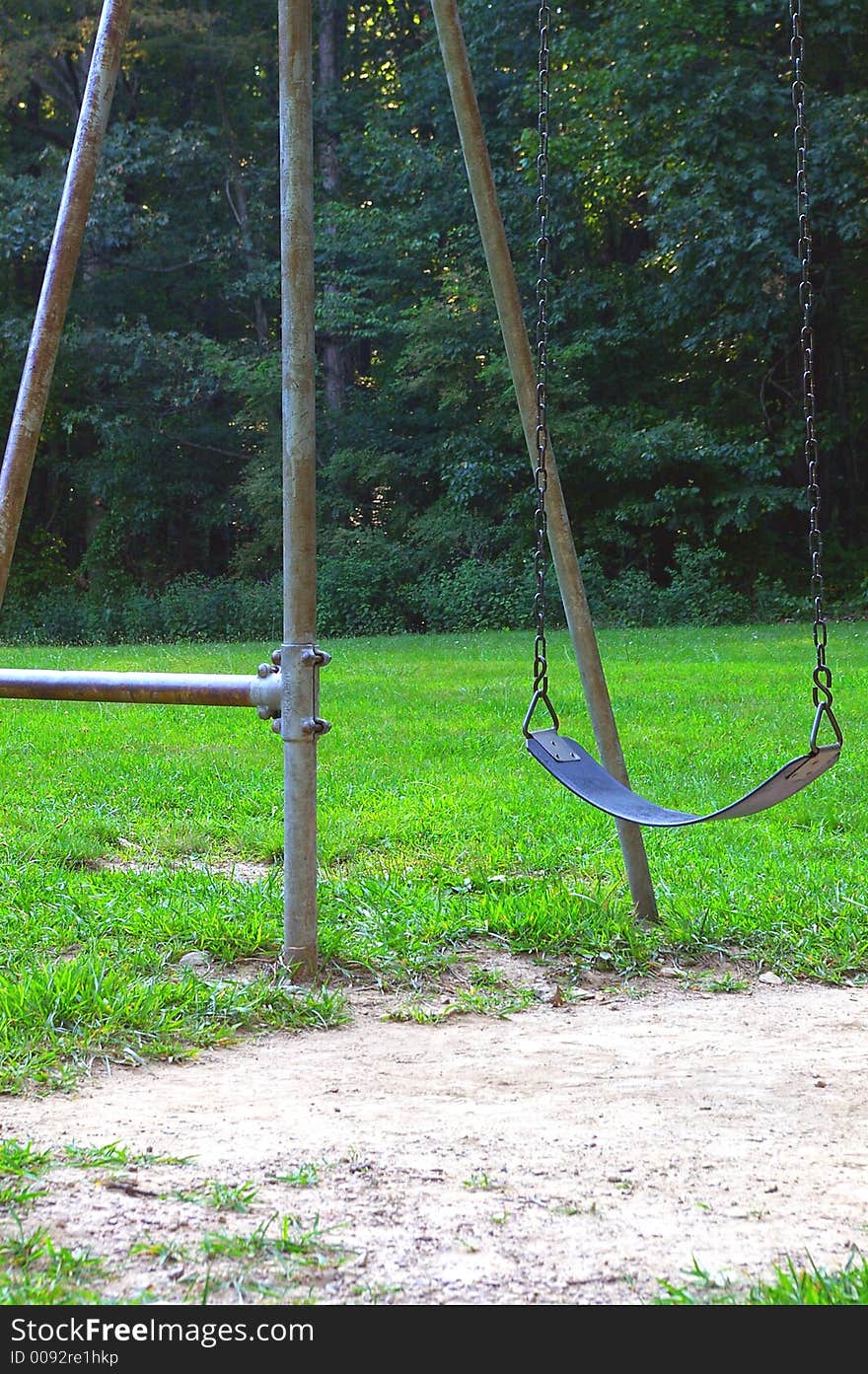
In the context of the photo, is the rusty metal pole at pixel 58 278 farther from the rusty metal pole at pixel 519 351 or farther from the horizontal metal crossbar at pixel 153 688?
the rusty metal pole at pixel 519 351

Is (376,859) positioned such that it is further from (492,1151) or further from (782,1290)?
(782,1290)

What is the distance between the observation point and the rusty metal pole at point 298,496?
3344 mm

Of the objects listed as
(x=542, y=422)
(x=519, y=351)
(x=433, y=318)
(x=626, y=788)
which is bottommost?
(x=626, y=788)

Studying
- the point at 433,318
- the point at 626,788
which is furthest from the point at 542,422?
the point at 433,318

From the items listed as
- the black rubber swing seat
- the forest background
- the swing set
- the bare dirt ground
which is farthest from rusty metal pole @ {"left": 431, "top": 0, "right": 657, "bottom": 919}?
the forest background

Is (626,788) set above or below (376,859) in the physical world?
above

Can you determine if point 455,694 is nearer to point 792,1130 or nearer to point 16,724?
point 16,724

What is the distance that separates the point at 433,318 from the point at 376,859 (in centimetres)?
1579

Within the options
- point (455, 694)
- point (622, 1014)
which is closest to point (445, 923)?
point (622, 1014)

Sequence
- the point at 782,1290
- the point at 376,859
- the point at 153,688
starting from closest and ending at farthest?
1. the point at 782,1290
2. the point at 153,688
3. the point at 376,859

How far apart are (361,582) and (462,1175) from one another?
17255mm

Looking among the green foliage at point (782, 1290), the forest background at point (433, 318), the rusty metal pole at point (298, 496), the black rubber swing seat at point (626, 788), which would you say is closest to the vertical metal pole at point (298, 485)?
the rusty metal pole at point (298, 496)

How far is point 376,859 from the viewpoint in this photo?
15.2 ft

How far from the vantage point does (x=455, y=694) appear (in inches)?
358
